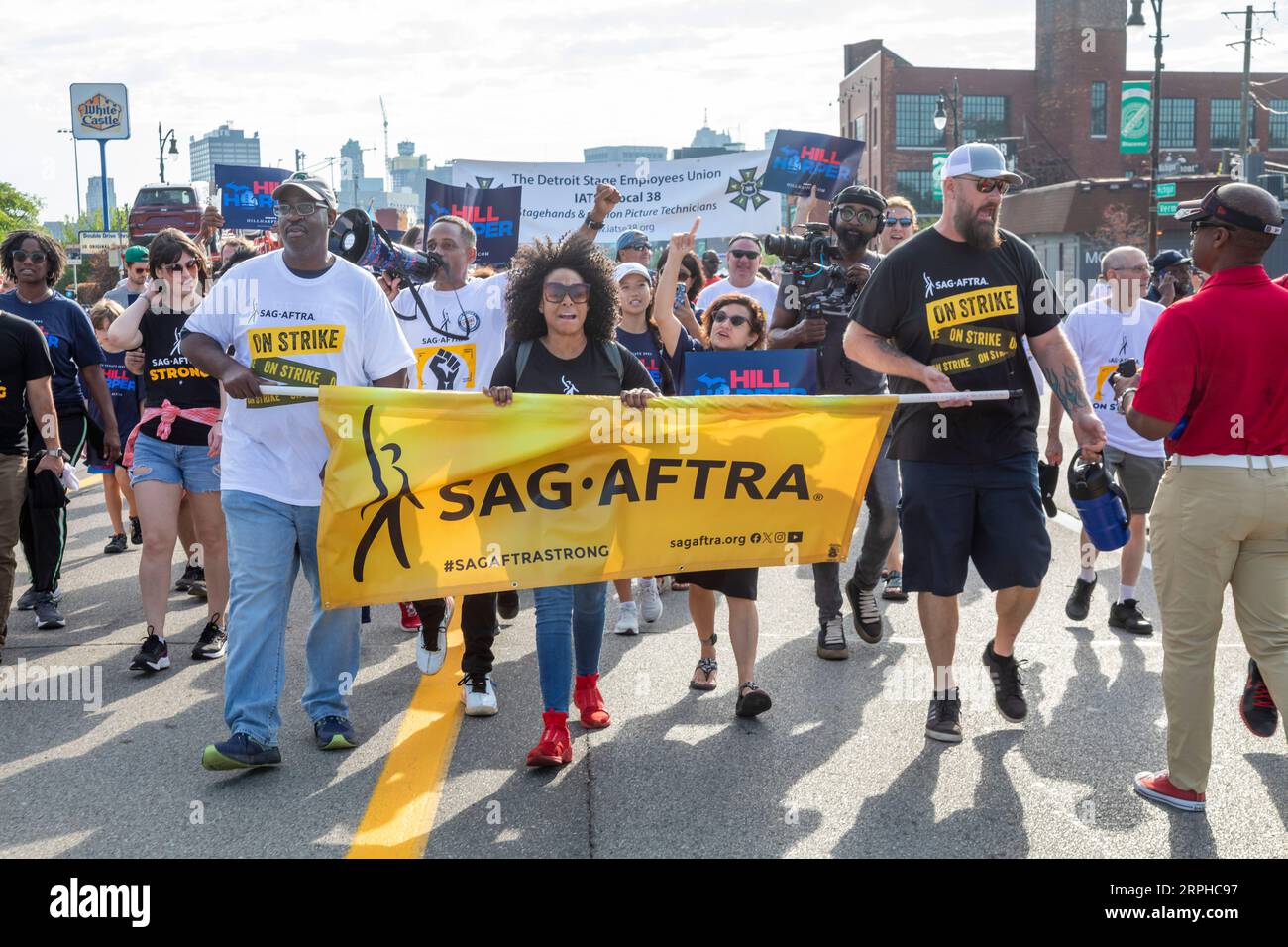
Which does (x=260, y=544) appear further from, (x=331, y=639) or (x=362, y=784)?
(x=362, y=784)

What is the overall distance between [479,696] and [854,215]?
3.29 m

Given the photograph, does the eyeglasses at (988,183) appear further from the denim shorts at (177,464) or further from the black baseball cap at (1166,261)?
the black baseball cap at (1166,261)

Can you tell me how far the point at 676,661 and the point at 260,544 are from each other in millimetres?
2347

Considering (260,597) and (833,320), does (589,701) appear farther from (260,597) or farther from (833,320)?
(833,320)

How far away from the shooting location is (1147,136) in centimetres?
3133

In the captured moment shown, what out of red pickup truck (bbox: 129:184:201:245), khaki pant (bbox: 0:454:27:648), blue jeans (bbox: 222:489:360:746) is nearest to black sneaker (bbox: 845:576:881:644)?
blue jeans (bbox: 222:489:360:746)

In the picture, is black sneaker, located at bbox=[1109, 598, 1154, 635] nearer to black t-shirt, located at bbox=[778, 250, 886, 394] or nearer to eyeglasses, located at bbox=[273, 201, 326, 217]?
black t-shirt, located at bbox=[778, 250, 886, 394]

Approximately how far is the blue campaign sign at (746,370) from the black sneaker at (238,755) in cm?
280

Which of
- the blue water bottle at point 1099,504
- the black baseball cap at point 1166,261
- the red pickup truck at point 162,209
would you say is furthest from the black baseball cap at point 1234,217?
the red pickup truck at point 162,209

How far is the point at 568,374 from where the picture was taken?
5457 millimetres

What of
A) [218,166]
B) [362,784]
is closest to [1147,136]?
[218,166]

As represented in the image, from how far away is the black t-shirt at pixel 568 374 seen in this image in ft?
17.8

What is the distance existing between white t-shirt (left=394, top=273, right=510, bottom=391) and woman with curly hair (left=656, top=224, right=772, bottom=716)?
97 cm

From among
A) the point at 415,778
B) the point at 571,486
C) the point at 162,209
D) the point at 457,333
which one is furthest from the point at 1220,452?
the point at 162,209
